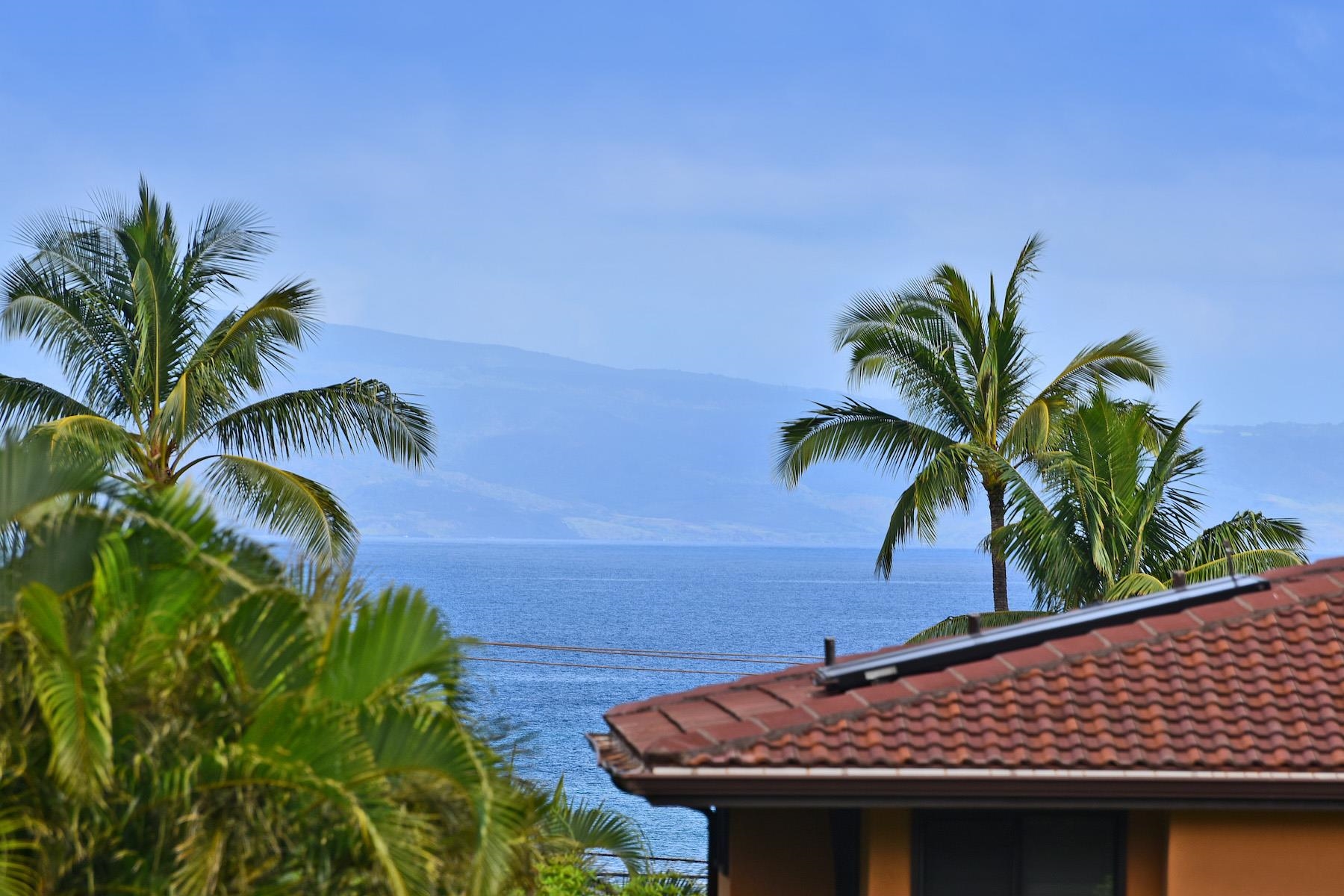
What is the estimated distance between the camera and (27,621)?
617 cm

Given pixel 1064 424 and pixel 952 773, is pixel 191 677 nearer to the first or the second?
pixel 952 773

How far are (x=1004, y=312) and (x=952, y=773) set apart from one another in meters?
14.2

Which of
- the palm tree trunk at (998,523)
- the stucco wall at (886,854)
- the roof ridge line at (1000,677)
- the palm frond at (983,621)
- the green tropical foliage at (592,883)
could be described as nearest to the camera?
the roof ridge line at (1000,677)

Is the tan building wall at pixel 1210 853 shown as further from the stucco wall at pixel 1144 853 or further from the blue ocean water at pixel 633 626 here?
the blue ocean water at pixel 633 626

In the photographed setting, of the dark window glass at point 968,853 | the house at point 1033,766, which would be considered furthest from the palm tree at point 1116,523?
the dark window glass at point 968,853

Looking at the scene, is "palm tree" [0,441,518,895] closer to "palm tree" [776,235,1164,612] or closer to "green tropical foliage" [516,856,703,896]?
"green tropical foliage" [516,856,703,896]

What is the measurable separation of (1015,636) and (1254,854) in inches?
77.2

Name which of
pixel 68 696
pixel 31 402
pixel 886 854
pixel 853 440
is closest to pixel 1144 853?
pixel 886 854

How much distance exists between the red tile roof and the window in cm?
54

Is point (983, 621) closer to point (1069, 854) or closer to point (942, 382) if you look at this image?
point (942, 382)

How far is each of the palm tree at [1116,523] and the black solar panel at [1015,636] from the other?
5.89 meters

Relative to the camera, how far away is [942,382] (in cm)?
2073

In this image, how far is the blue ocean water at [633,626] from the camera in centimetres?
4978

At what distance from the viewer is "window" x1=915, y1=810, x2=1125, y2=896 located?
321 inches
